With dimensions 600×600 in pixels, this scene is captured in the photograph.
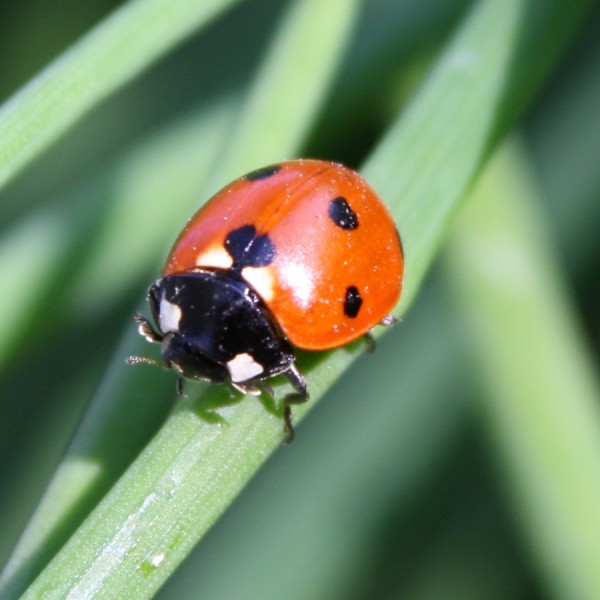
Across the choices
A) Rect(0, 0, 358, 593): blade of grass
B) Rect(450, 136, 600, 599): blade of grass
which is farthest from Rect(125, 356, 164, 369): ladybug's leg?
Rect(450, 136, 600, 599): blade of grass

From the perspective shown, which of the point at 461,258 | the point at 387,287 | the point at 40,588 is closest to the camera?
the point at 40,588

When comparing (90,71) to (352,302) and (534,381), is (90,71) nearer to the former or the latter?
(352,302)

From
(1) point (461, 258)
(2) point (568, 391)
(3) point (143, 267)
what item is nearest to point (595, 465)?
(2) point (568, 391)

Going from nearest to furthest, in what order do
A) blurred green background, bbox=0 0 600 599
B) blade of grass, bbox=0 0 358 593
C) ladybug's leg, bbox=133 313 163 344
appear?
blade of grass, bbox=0 0 358 593
ladybug's leg, bbox=133 313 163 344
blurred green background, bbox=0 0 600 599

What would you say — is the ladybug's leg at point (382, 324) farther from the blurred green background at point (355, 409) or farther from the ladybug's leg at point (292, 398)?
the blurred green background at point (355, 409)

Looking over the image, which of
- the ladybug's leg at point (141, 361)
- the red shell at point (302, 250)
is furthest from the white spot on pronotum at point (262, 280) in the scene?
the ladybug's leg at point (141, 361)

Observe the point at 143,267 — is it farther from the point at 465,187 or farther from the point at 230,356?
the point at 465,187

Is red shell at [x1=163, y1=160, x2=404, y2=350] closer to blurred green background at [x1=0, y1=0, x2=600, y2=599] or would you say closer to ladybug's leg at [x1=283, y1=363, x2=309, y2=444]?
ladybug's leg at [x1=283, y1=363, x2=309, y2=444]
